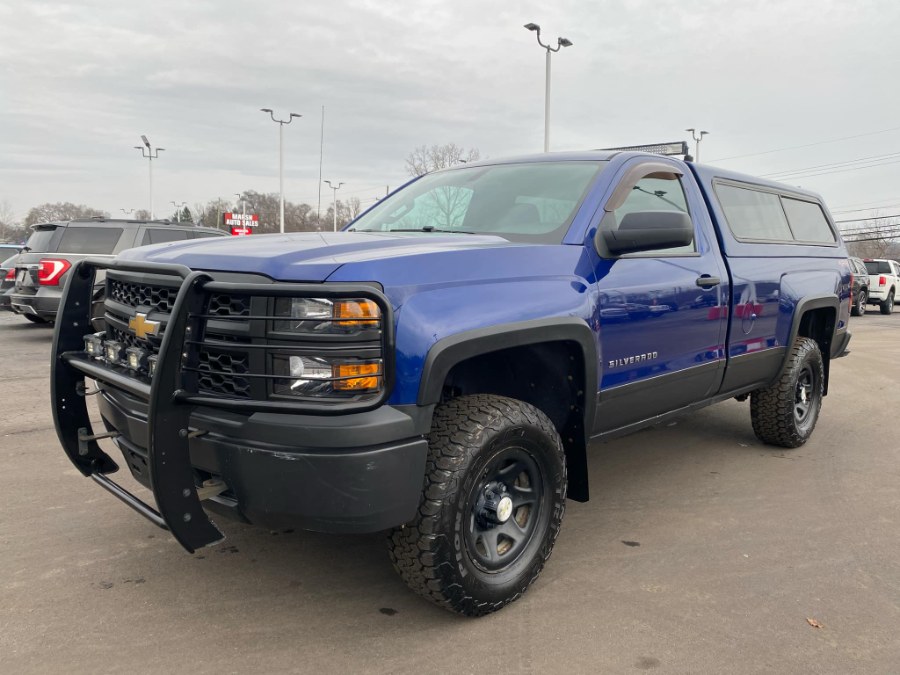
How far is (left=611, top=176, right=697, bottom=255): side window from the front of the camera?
3.66m

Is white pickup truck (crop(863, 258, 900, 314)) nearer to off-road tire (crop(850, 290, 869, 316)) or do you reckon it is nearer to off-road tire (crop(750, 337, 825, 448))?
off-road tire (crop(850, 290, 869, 316))

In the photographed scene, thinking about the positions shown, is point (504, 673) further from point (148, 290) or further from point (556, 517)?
point (148, 290)

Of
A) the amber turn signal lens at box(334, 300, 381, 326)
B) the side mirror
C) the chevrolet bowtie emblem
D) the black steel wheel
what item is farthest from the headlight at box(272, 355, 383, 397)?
the black steel wheel

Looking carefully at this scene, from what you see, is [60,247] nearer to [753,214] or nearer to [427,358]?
[753,214]

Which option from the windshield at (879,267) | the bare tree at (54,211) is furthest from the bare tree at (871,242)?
the bare tree at (54,211)

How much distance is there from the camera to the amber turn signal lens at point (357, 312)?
231cm

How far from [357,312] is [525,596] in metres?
A: 1.48

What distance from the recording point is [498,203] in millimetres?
3658

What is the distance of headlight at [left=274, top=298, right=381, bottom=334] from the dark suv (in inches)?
338

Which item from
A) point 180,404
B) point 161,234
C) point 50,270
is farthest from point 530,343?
point 161,234

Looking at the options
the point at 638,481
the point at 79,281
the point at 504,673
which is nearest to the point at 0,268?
the point at 79,281

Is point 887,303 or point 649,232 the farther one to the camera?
point 887,303

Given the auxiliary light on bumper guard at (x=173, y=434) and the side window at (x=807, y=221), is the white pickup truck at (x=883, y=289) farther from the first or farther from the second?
the auxiliary light on bumper guard at (x=173, y=434)

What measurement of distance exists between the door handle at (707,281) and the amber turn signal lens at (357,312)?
7.31ft
